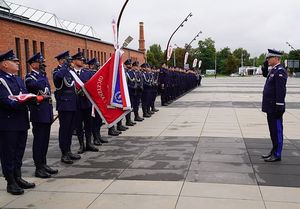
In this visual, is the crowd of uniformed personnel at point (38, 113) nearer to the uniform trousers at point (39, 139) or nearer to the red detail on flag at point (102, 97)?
the uniform trousers at point (39, 139)

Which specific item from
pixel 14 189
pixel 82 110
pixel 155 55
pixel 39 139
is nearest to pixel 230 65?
pixel 155 55

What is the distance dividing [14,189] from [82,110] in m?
3.10

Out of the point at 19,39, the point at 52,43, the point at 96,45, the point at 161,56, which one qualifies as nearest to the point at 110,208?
the point at 19,39

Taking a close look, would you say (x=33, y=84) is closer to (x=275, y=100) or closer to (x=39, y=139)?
(x=39, y=139)

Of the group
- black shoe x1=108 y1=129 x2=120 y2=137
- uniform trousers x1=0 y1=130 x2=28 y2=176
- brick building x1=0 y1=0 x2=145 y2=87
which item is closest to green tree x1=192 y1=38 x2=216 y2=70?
brick building x1=0 y1=0 x2=145 y2=87

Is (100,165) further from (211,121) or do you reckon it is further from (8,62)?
(211,121)

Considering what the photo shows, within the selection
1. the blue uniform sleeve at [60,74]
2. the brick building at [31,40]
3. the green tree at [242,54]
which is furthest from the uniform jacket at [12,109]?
the green tree at [242,54]

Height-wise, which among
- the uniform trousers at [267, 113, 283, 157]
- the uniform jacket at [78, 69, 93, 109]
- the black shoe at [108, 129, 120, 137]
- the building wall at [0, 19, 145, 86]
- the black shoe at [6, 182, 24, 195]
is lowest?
the black shoe at [108, 129, 120, 137]

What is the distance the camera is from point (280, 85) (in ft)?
25.1

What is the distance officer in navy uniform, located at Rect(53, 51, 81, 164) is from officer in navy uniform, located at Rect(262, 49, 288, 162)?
11.8 feet

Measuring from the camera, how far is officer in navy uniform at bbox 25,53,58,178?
667 centimetres

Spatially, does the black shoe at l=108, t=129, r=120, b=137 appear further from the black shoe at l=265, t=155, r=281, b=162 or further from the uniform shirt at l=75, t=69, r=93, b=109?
the black shoe at l=265, t=155, r=281, b=162

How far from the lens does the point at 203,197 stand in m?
5.55

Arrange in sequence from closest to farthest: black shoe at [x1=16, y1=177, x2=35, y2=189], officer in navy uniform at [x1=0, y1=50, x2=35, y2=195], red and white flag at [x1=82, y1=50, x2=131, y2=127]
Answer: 1. officer in navy uniform at [x1=0, y1=50, x2=35, y2=195]
2. black shoe at [x1=16, y1=177, x2=35, y2=189]
3. red and white flag at [x1=82, y1=50, x2=131, y2=127]
